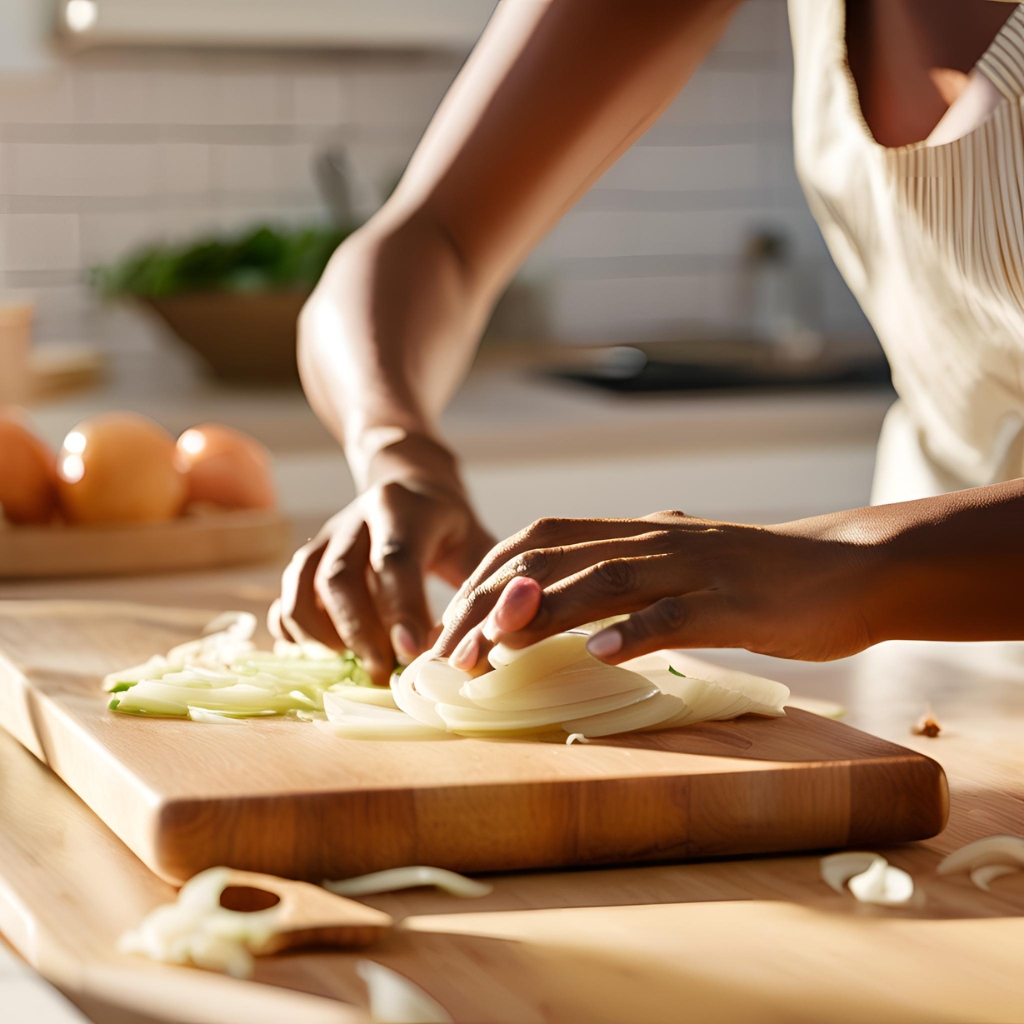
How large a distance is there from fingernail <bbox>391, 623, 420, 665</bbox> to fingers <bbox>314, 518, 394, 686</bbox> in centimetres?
1

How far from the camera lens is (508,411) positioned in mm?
2795

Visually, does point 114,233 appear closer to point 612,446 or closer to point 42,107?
point 42,107

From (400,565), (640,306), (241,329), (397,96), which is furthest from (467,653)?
(640,306)

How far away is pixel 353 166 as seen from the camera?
3.59 metres

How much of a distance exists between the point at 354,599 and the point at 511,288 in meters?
2.72

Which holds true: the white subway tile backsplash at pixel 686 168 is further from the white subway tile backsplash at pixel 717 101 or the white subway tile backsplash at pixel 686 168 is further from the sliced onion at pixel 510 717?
the sliced onion at pixel 510 717

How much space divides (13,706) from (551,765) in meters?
0.40

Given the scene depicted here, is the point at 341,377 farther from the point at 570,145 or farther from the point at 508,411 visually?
the point at 508,411

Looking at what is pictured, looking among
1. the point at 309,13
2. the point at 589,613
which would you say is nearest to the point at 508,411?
the point at 309,13

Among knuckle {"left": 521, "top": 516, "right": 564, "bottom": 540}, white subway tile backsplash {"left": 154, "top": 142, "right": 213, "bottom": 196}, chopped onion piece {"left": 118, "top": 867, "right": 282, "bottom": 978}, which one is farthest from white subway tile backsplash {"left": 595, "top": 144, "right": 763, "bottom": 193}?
chopped onion piece {"left": 118, "top": 867, "right": 282, "bottom": 978}

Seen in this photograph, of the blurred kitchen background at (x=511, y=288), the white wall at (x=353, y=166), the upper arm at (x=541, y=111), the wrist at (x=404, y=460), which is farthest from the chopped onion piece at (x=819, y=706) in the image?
the white wall at (x=353, y=166)

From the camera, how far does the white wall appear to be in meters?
3.40

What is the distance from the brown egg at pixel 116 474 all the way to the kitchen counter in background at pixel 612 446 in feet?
2.97

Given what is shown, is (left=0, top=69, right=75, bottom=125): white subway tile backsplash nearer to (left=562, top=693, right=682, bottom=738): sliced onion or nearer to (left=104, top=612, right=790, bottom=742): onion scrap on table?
(left=104, top=612, right=790, bottom=742): onion scrap on table
